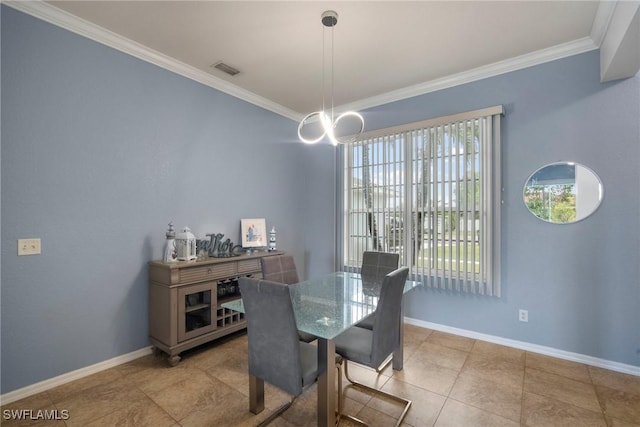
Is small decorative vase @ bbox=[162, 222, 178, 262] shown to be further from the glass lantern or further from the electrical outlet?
the electrical outlet

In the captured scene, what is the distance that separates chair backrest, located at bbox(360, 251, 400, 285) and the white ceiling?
78.2 inches

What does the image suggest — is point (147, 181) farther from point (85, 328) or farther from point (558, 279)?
point (558, 279)

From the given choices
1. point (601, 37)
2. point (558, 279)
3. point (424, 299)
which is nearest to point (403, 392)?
point (424, 299)

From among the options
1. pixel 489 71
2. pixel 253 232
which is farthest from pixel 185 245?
pixel 489 71

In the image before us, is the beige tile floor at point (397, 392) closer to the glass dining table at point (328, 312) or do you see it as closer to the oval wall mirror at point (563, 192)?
the glass dining table at point (328, 312)

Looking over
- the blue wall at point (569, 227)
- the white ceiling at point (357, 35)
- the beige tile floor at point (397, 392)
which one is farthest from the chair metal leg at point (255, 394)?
the white ceiling at point (357, 35)

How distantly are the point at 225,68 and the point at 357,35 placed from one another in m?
1.45

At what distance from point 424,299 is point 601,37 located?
2945 millimetres

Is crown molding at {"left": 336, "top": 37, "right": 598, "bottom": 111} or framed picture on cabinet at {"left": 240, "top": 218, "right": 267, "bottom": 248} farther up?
crown molding at {"left": 336, "top": 37, "right": 598, "bottom": 111}

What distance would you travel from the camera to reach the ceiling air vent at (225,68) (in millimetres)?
2990

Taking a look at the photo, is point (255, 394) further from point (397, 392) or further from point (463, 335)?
point (463, 335)

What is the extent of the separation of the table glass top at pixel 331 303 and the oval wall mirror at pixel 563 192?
5.12 feet
